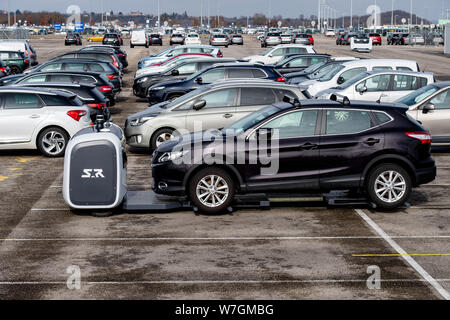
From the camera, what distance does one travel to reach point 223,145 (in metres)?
11.2

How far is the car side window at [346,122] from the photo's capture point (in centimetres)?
1145

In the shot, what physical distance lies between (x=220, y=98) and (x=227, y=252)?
7.08 meters

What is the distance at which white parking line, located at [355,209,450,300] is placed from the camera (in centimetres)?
786

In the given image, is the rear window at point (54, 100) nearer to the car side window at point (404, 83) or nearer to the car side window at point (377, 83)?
the car side window at point (377, 83)

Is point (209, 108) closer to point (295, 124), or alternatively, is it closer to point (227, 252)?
point (295, 124)

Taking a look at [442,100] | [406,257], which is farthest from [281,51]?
[406,257]

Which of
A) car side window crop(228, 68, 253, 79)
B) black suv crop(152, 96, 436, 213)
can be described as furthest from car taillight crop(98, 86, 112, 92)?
black suv crop(152, 96, 436, 213)

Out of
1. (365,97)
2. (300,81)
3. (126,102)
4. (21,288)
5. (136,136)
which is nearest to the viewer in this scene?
(21,288)

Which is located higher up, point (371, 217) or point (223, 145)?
point (223, 145)

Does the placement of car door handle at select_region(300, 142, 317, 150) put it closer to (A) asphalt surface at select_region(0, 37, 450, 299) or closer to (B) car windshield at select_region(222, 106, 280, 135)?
(B) car windshield at select_region(222, 106, 280, 135)

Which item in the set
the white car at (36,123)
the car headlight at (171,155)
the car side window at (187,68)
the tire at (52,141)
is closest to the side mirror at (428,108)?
the car headlight at (171,155)
